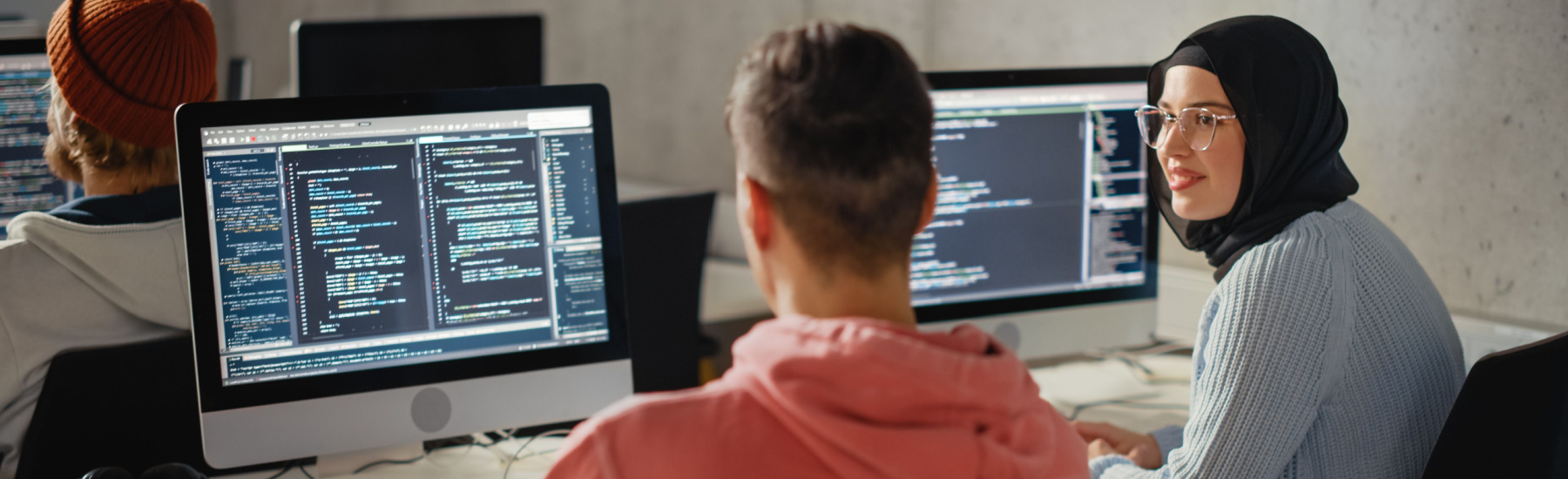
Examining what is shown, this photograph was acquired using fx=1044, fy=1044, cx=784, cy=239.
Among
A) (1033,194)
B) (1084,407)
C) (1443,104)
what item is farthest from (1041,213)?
(1443,104)

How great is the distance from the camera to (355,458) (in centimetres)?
140

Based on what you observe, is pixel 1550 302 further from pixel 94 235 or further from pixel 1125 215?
Answer: pixel 94 235

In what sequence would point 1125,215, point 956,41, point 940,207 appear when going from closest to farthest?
point 940,207
point 1125,215
point 956,41

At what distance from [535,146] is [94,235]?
551mm

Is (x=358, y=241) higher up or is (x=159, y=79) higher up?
(x=159, y=79)

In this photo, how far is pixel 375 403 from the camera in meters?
1.23

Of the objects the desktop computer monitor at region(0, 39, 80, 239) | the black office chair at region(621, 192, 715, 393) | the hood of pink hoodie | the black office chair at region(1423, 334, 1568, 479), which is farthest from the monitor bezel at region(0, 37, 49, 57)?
the black office chair at region(1423, 334, 1568, 479)

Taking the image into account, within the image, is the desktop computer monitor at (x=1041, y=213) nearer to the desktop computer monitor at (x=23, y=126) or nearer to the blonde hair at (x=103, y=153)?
the blonde hair at (x=103, y=153)

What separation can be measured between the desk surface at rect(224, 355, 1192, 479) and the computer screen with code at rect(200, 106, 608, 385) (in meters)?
0.23

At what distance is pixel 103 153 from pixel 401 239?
1.55 ft

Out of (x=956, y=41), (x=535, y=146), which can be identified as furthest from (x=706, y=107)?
(x=535, y=146)

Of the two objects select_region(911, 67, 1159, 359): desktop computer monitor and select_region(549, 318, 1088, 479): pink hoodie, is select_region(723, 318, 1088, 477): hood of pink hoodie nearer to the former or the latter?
select_region(549, 318, 1088, 479): pink hoodie

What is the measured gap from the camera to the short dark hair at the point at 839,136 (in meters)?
0.75

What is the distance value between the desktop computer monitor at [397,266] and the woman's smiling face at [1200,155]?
728mm
